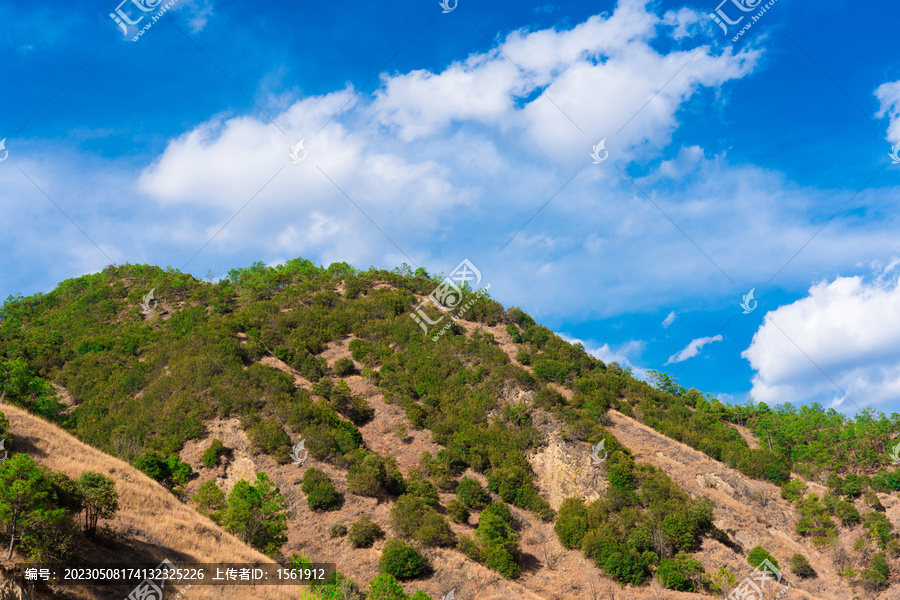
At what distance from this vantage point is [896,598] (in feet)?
155

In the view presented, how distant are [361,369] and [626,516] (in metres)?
41.7

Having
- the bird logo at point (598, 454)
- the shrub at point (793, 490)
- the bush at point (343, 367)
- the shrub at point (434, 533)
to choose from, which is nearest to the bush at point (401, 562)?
the shrub at point (434, 533)

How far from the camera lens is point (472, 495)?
178ft

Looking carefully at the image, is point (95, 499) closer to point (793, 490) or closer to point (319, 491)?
point (319, 491)

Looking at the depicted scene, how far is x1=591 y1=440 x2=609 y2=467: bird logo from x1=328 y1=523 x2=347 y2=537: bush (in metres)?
30.6

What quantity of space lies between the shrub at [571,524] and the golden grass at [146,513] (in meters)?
31.0

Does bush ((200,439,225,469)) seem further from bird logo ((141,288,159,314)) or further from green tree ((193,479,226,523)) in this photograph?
bird logo ((141,288,159,314))

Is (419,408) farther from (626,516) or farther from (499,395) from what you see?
(626,516)

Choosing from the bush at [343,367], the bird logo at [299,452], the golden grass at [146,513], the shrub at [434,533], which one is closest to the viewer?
the golden grass at [146,513]

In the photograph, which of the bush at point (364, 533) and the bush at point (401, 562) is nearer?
the bush at point (401, 562)

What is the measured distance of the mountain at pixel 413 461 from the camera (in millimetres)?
33406

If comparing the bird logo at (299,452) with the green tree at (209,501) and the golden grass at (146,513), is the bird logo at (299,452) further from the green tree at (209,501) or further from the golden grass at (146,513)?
the golden grass at (146,513)

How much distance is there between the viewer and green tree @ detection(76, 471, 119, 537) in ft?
77.6

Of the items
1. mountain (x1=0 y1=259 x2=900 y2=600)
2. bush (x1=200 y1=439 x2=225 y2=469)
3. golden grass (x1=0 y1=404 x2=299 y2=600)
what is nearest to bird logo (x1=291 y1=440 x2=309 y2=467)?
mountain (x1=0 y1=259 x2=900 y2=600)
